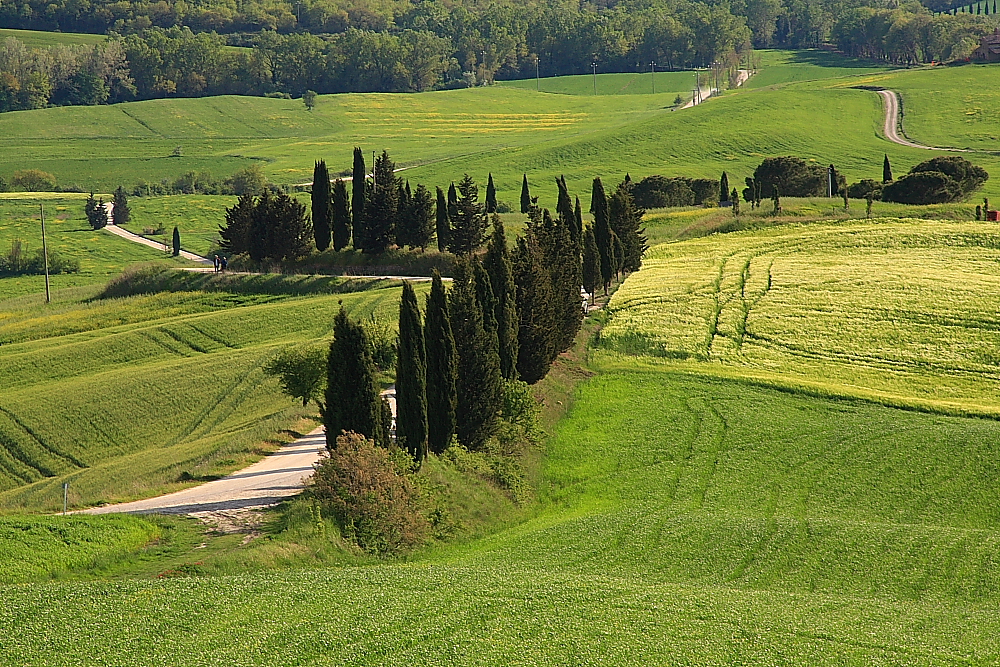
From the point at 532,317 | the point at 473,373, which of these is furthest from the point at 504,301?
the point at 473,373

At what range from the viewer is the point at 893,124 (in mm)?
162875

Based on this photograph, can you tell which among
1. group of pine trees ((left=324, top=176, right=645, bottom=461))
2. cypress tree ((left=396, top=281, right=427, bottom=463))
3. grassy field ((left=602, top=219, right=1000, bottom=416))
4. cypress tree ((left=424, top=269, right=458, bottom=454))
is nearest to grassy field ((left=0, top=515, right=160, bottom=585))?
group of pine trees ((left=324, top=176, right=645, bottom=461))

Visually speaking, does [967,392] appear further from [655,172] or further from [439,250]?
[655,172]

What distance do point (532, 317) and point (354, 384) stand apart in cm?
1538

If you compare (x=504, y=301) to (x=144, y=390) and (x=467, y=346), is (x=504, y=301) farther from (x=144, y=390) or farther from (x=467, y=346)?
(x=144, y=390)

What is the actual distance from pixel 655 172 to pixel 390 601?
12043 centimetres

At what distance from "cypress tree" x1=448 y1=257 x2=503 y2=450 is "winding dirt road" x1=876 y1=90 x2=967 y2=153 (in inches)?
4685

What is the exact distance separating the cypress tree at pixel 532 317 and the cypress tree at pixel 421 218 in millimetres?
30426

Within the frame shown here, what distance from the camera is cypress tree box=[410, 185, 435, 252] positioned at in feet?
257

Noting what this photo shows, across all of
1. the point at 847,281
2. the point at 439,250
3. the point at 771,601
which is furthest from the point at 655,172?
the point at 771,601

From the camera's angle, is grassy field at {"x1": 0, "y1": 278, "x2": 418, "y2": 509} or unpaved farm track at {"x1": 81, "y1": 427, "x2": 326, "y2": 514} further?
grassy field at {"x1": 0, "y1": 278, "x2": 418, "y2": 509}

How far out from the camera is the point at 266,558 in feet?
87.6

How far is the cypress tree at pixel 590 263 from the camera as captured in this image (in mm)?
63594

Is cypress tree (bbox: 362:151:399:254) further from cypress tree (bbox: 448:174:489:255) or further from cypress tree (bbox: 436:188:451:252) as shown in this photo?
cypress tree (bbox: 448:174:489:255)
